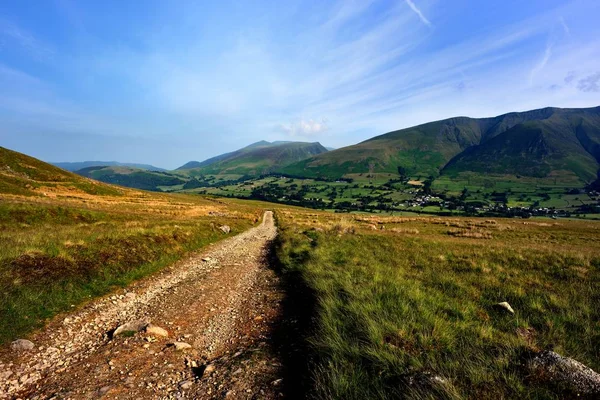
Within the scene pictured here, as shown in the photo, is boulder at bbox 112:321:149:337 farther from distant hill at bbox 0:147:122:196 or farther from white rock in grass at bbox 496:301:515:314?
distant hill at bbox 0:147:122:196

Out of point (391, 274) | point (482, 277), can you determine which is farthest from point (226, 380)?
point (482, 277)

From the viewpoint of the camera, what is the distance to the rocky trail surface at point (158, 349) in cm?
599

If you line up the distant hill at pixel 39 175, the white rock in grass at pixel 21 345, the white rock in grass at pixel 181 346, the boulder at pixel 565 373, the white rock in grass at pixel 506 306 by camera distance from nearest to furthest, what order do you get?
the boulder at pixel 565 373, the white rock in grass at pixel 21 345, the white rock in grass at pixel 181 346, the white rock in grass at pixel 506 306, the distant hill at pixel 39 175

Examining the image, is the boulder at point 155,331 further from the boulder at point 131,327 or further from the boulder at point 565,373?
the boulder at point 565,373

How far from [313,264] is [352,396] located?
956cm

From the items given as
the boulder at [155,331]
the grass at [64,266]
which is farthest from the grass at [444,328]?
the grass at [64,266]

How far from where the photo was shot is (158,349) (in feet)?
25.4

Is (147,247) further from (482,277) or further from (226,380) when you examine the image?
(482,277)

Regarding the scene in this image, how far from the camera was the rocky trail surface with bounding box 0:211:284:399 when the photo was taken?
19.6 feet

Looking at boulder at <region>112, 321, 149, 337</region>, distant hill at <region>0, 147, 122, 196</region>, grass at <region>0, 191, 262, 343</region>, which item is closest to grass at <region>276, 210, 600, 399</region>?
boulder at <region>112, 321, 149, 337</region>

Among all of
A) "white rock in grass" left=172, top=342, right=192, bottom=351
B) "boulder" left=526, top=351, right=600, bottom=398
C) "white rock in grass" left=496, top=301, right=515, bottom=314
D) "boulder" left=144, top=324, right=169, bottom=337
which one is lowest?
"white rock in grass" left=496, top=301, right=515, bottom=314

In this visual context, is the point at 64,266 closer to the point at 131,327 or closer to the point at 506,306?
the point at 131,327

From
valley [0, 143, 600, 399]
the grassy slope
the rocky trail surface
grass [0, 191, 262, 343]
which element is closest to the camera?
valley [0, 143, 600, 399]

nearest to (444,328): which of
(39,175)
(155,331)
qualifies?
(155,331)
